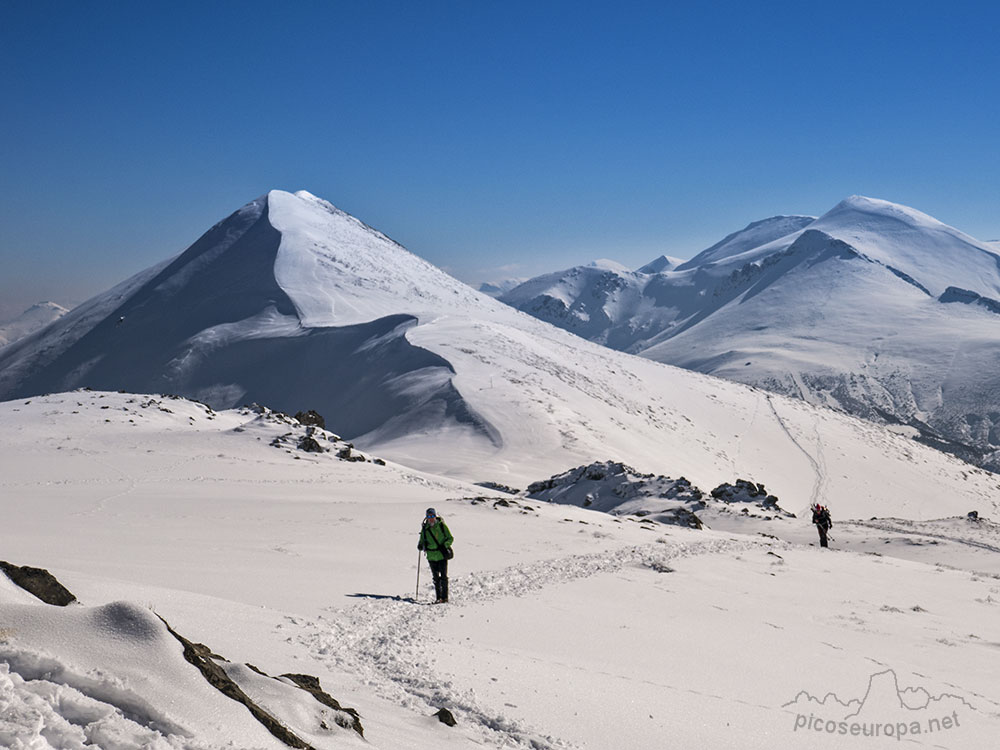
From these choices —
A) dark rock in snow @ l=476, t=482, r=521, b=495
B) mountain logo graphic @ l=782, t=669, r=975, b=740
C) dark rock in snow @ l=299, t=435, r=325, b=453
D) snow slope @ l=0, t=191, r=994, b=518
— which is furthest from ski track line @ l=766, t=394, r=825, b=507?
mountain logo graphic @ l=782, t=669, r=975, b=740

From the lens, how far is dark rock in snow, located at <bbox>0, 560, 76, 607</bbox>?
5.61 meters

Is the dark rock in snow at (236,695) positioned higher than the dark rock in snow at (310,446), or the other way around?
the dark rock in snow at (236,695)

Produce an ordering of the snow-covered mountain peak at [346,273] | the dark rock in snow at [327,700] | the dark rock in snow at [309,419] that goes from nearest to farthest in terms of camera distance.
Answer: the dark rock in snow at [327,700] < the dark rock in snow at [309,419] < the snow-covered mountain peak at [346,273]

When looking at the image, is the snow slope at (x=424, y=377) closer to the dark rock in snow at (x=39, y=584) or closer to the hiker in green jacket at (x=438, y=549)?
the hiker in green jacket at (x=438, y=549)

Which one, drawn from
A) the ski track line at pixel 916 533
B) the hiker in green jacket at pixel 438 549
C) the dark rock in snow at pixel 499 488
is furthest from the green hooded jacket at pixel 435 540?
the dark rock in snow at pixel 499 488

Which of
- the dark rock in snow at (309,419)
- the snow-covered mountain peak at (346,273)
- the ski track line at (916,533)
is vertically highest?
the snow-covered mountain peak at (346,273)

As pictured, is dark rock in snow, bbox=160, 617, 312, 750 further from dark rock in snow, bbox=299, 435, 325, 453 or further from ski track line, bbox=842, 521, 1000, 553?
dark rock in snow, bbox=299, 435, 325, 453

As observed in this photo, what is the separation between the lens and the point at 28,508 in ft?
56.2

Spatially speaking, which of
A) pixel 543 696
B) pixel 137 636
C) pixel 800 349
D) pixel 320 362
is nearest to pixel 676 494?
pixel 543 696

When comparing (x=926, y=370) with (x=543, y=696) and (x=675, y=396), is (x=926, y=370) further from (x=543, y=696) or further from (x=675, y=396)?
(x=543, y=696)

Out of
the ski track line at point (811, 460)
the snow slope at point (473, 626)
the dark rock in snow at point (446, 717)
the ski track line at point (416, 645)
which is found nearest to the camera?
the snow slope at point (473, 626)

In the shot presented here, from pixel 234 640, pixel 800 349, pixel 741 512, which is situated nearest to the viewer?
pixel 234 640

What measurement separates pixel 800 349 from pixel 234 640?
196450 mm

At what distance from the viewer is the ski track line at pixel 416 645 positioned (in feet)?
21.2
